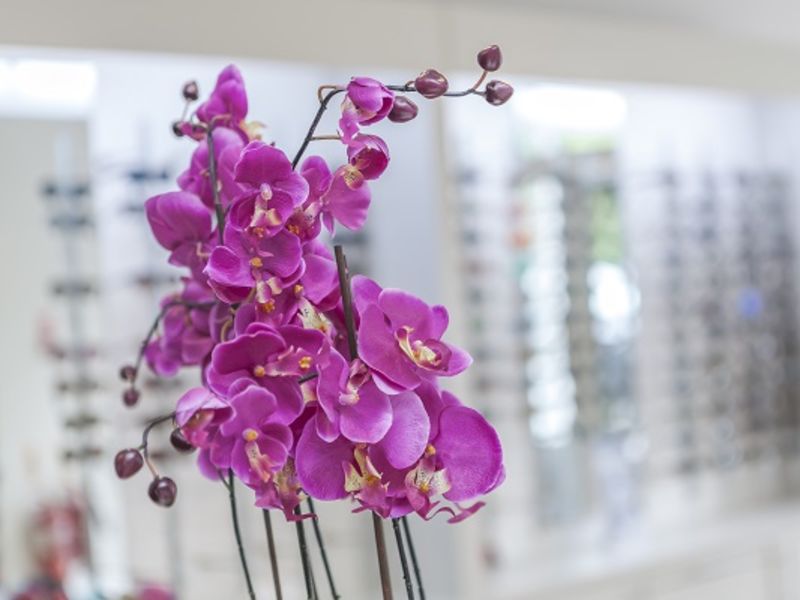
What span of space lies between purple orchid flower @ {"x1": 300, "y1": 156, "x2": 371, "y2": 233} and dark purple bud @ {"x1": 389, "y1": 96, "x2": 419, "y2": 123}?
0.05 metres

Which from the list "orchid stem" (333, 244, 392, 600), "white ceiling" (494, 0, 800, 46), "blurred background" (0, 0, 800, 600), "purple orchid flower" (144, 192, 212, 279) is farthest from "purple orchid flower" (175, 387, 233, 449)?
"white ceiling" (494, 0, 800, 46)

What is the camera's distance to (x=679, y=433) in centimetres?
582

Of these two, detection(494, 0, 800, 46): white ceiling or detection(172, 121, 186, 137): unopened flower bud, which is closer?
detection(172, 121, 186, 137): unopened flower bud

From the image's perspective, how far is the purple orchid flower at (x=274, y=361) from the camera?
37.5 inches

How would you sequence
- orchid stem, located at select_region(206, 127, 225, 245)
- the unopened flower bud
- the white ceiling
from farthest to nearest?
the white ceiling < the unopened flower bud < orchid stem, located at select_region(206, 127, 225, 245)

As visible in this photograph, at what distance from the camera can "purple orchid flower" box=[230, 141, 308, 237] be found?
979mm

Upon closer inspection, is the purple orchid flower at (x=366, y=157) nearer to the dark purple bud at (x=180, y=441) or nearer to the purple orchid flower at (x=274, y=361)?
the purple orchid flower at (x=274, y=361)

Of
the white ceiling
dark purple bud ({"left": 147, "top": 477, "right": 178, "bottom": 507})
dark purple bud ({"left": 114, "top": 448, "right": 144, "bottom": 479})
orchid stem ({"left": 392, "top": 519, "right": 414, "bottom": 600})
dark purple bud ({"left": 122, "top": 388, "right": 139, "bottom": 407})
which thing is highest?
the white ceiling

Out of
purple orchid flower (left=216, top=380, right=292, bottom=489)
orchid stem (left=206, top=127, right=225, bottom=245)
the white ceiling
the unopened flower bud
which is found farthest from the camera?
the white ceiling

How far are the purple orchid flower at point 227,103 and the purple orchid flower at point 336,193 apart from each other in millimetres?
143

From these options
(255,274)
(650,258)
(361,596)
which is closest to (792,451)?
(650,258)

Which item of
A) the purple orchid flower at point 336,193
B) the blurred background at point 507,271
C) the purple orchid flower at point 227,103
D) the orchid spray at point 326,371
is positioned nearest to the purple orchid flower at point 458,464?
the orchid spray at point 326,371

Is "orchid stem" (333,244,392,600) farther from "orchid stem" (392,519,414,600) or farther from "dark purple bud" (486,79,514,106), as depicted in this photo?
"dark purple bud" (486,79,514,106)

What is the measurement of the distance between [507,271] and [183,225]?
4125 millimetres
